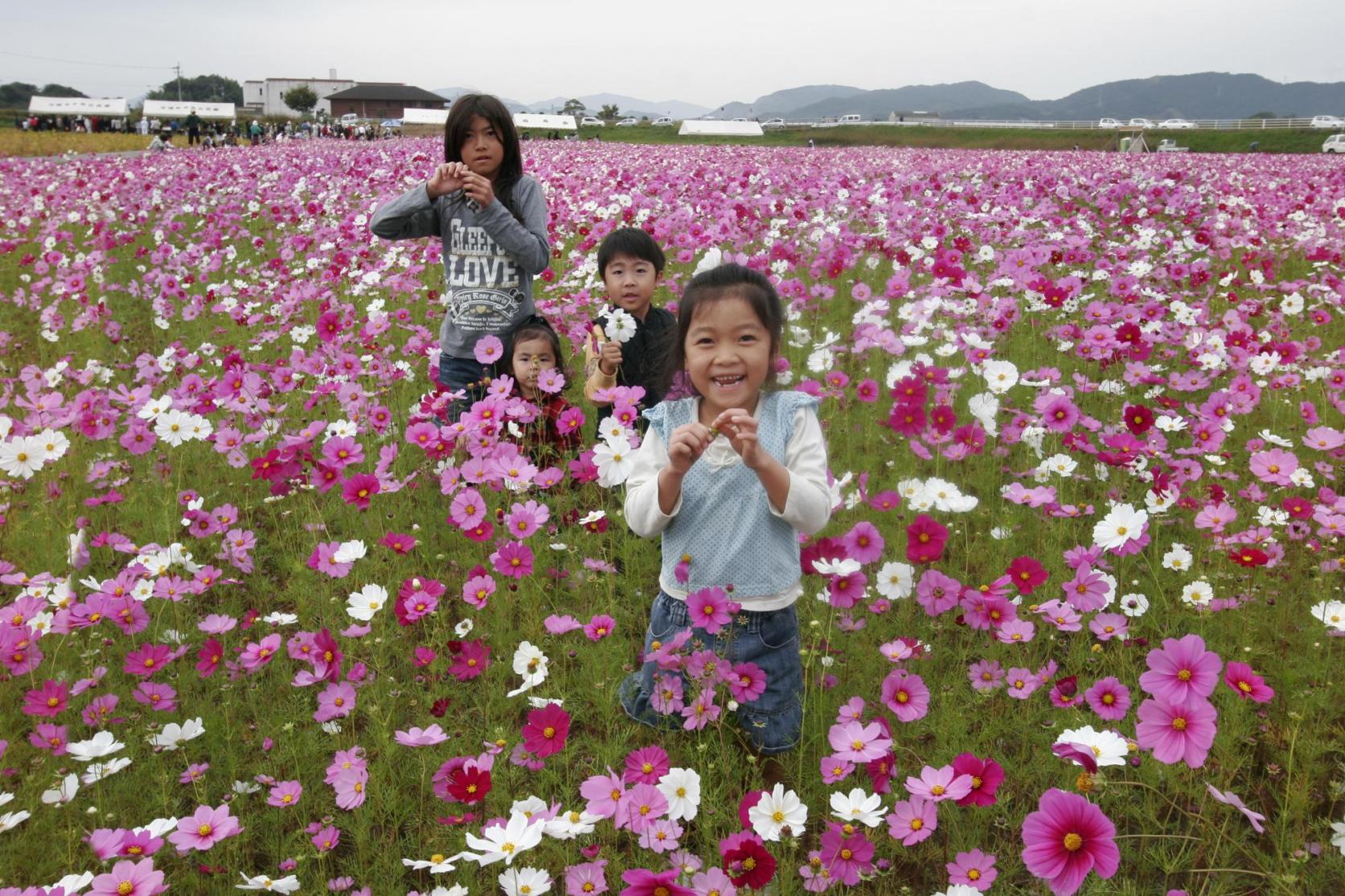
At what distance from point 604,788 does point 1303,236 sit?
7.94m

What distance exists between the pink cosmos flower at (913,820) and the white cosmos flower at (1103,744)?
0.79 ft

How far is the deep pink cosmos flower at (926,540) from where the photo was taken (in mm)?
1901

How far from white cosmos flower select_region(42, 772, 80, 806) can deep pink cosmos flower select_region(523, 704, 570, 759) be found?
77 centimetres

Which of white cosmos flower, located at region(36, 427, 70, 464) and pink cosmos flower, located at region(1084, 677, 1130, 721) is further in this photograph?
white cosmos flower, located at region(36, 427, 70, 464)

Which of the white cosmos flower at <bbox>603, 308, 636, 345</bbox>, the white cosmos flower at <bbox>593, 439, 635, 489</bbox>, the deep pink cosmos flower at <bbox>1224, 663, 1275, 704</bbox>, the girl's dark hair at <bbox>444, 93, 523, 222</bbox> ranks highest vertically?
the girl's dark hair at <bbox>444, 93, 523, 222</bbox>

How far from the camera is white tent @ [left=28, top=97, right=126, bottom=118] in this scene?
45.1 meters

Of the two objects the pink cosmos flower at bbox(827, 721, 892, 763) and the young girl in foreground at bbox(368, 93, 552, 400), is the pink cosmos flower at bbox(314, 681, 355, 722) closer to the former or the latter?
the pink cosmos flower at bbox(827, 721, 892, 763)

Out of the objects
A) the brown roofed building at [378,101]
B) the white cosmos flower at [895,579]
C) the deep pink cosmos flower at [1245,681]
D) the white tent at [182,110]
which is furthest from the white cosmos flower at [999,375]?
the brown roofed building at [378,101]

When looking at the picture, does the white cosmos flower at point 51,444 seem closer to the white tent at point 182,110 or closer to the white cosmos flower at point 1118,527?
the white cosmos flower at point 1118,527

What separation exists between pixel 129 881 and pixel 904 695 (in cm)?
125

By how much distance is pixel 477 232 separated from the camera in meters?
3.39

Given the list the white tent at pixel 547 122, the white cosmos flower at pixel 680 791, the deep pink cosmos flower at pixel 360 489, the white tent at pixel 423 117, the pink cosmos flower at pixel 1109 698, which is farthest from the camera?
the white tent at pixel 423 117

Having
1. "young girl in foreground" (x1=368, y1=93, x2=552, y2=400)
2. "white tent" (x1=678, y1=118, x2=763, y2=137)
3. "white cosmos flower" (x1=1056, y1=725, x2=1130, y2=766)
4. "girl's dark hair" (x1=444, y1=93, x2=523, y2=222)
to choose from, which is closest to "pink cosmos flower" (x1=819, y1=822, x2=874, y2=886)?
"white cosmos flower" (x1=1056, y1=725, x2=1130, y2=766)

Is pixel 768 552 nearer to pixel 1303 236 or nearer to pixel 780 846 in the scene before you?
pixel 780 846
